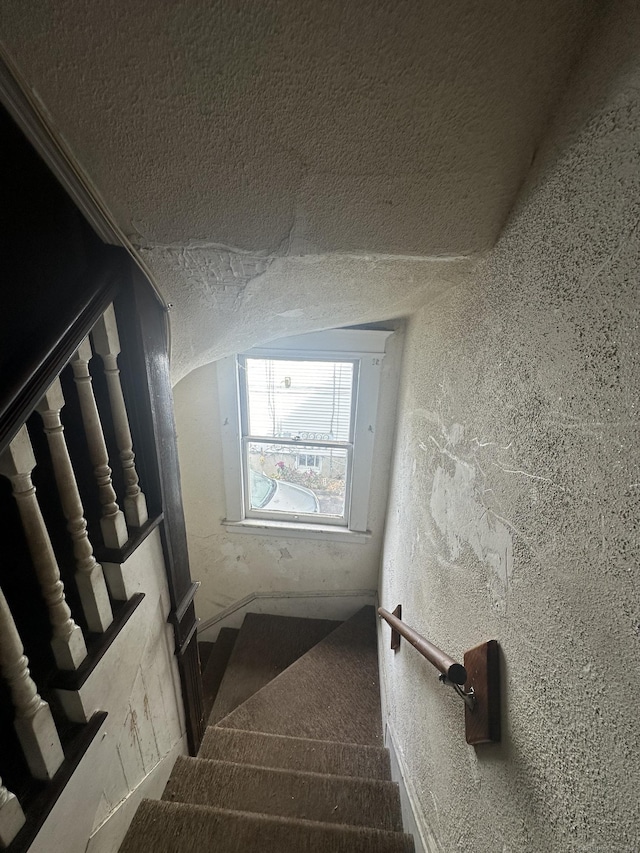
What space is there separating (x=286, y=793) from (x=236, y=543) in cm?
141

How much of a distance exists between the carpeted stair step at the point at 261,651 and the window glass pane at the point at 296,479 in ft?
2.85

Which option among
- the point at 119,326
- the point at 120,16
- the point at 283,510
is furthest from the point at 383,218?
the point at 283,510

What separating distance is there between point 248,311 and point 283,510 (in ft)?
5.52

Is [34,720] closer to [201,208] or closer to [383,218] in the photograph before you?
[201,208]

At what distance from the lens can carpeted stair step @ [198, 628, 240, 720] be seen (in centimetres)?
252

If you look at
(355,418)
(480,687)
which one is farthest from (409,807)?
(355,418)

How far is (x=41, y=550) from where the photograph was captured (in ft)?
2.61

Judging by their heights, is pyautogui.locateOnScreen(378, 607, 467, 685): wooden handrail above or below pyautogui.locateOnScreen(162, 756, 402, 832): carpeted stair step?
above

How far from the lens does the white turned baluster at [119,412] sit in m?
0.96

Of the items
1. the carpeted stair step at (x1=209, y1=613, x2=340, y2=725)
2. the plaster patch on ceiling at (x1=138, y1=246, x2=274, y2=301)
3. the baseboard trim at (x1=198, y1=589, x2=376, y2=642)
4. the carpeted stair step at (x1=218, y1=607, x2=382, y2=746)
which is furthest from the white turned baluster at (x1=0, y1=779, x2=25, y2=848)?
the baseboard trim at (x1=198, y1=589, x2=376, y2=642)

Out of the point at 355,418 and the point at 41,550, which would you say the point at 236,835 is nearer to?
the point at 41,550

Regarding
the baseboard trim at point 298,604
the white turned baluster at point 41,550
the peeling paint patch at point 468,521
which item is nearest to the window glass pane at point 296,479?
the baseboard trim at point 298,604

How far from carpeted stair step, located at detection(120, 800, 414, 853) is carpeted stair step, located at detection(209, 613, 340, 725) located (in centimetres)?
105

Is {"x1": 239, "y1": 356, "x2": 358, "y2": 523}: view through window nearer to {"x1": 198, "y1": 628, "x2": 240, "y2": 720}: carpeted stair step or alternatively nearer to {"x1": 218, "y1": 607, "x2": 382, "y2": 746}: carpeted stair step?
{"x1": 218, "y1": 607, "x2": 382, "y2": 746}: carpeted stair step
